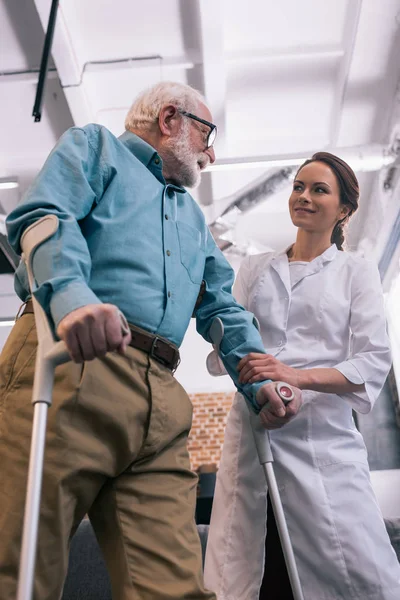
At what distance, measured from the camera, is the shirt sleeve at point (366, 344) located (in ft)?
6.08

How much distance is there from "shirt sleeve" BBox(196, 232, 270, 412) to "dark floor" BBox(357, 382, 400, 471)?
5.77 meters

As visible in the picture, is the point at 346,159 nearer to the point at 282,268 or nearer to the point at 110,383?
the point at 282,268

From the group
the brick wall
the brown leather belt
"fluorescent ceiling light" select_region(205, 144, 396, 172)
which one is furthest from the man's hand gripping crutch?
the brick wall

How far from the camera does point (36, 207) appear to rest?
1345 millimetres

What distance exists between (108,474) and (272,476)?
1.55 ft

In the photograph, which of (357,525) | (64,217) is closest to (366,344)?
(357,525)

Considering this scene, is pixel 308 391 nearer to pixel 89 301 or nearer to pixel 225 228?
pixel 89 301

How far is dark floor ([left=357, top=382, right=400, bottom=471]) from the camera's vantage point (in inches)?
285

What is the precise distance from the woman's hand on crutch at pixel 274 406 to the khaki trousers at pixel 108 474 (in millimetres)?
268

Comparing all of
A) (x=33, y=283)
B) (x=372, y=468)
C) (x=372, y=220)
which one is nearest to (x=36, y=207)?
(x=33, y=283)

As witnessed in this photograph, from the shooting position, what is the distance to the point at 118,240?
1490mm

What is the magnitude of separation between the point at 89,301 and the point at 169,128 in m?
0.88

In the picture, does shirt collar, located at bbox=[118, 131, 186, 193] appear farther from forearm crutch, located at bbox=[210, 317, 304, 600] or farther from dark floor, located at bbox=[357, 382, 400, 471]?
dark floor, located at bbox=[357, 382, 400, 471]

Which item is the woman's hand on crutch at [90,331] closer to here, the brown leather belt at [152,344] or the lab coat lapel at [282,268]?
the brown leather belt at [152,344]
